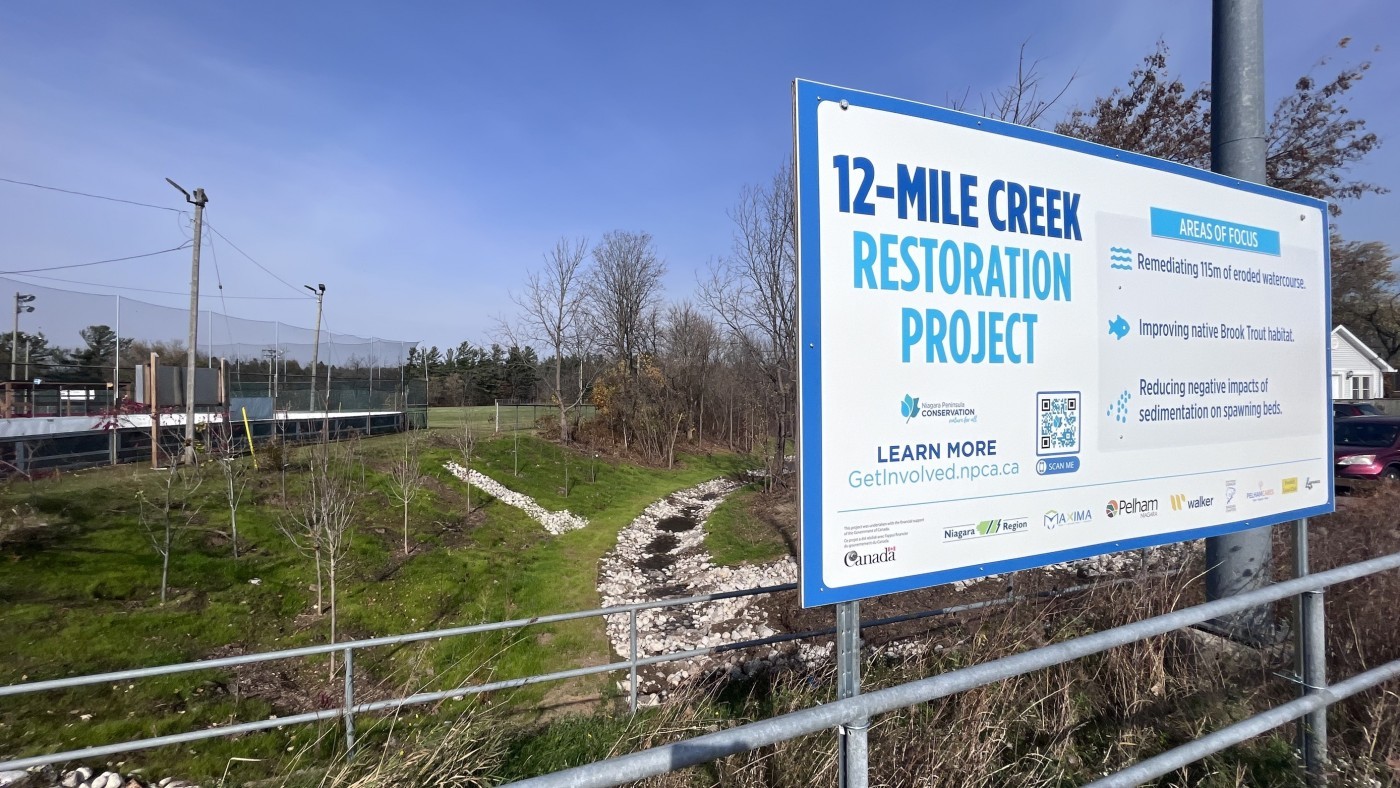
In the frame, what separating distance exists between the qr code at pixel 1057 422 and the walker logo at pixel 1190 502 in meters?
0.66

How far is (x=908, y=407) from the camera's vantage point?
6.54 feet

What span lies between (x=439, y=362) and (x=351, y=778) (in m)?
57.7

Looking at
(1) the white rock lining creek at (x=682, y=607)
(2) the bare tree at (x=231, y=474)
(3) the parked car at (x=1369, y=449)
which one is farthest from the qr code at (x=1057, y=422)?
(3) the parked car at (x=1369, y=449)

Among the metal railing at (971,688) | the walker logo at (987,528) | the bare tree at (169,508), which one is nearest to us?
the metal railing at (971,688)

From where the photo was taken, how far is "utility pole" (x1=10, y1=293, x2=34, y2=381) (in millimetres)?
16078

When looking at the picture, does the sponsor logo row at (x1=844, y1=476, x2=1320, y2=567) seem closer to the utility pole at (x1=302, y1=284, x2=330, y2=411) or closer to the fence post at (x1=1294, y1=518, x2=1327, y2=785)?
the fence post at (x1=1294, y1=518, x2=1327, y2=785)

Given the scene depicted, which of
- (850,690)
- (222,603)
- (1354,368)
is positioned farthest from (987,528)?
(1354,368)

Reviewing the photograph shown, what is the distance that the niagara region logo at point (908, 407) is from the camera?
198cm

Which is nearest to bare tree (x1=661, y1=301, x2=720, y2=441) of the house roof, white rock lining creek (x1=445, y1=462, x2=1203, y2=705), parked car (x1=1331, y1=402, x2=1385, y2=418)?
white rock lining creek (x1=445, y1=462, x2=1203, y2=705)

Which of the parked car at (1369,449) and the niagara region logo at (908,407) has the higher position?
the niagara region logo at (908,407)

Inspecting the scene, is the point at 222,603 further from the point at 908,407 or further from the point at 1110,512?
the point at 1110,512

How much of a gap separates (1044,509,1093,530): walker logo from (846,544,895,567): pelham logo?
0.72 meters

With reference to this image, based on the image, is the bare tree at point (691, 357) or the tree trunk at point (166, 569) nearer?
the tree trunk at point (166, 569)

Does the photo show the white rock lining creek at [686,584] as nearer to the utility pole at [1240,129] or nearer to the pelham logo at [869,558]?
the utility pole at [1240,129]
